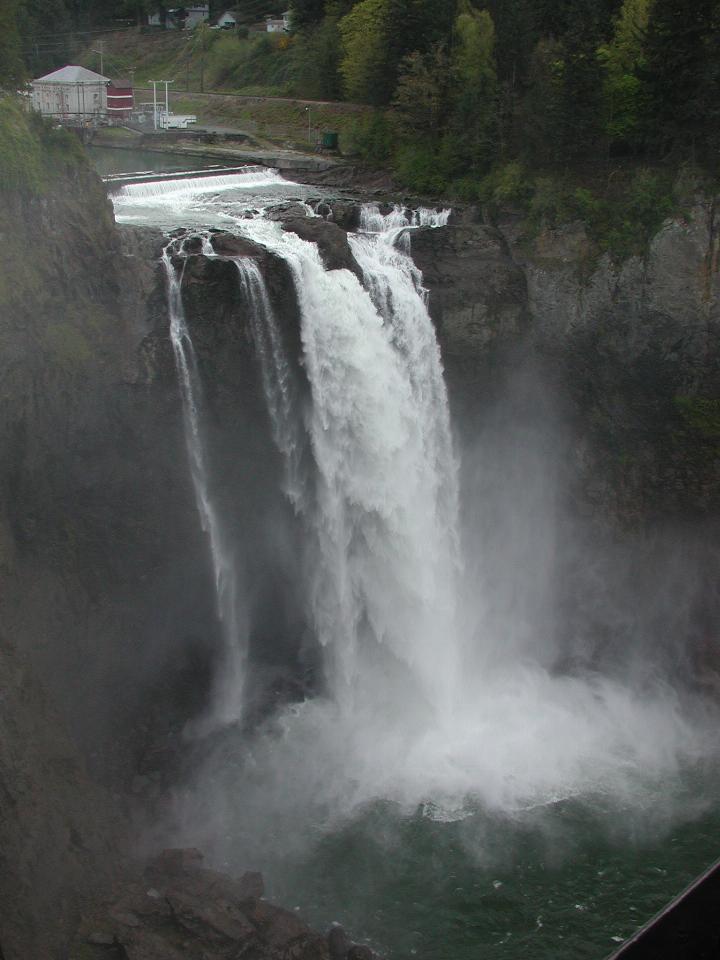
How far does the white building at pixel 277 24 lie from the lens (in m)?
50.8

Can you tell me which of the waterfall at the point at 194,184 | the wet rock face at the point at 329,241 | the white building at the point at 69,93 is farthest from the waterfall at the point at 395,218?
the white building at the point at 69,93

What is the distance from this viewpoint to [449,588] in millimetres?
26750

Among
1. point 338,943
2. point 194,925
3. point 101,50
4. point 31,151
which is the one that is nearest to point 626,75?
point 101,50

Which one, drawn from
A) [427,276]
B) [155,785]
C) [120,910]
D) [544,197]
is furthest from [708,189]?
[120,910]

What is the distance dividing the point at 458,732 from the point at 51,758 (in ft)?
32.3

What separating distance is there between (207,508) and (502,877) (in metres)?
10.8

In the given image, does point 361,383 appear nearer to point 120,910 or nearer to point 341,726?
point 341,726

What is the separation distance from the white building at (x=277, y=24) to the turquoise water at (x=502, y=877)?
141 feet

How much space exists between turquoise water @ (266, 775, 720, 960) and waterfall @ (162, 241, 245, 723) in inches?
214

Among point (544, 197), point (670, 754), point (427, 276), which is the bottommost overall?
point (670, 754)

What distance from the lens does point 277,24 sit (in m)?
51.6

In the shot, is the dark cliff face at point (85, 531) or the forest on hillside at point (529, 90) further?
the forest on hillside at point (529, 90)

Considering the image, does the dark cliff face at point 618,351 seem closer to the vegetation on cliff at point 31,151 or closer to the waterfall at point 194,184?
the waterfall at point 194,184

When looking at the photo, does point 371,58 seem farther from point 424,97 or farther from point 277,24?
point 277,24
